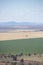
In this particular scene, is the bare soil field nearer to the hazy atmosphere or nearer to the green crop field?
the green crop field

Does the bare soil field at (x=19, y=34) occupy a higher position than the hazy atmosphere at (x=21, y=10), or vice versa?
the hazy atmosphere at (x=21, y=10)

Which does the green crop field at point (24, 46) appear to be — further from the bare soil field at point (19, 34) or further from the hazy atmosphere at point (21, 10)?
the hazy atmosphere at point (21, 10)

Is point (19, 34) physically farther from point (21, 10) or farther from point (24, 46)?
point (21, 10)

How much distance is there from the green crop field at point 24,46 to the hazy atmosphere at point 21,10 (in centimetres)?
25

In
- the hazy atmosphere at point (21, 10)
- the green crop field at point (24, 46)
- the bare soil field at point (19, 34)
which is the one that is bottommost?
the green crop field at point (24, 46)

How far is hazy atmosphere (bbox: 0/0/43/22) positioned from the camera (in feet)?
4.88

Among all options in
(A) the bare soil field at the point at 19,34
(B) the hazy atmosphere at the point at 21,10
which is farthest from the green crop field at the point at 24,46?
(B) the hazy atmosphere at the point at 21,10

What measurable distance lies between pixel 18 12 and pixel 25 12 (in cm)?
8

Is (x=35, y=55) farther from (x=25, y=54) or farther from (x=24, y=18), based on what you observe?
(x=24, y=18)

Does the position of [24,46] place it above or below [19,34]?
below

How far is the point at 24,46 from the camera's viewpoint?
4.87ft

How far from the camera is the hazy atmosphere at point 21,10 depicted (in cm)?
149

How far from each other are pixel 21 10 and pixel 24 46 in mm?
434

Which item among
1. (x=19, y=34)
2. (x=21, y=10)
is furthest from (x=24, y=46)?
(x=21, y=10)
